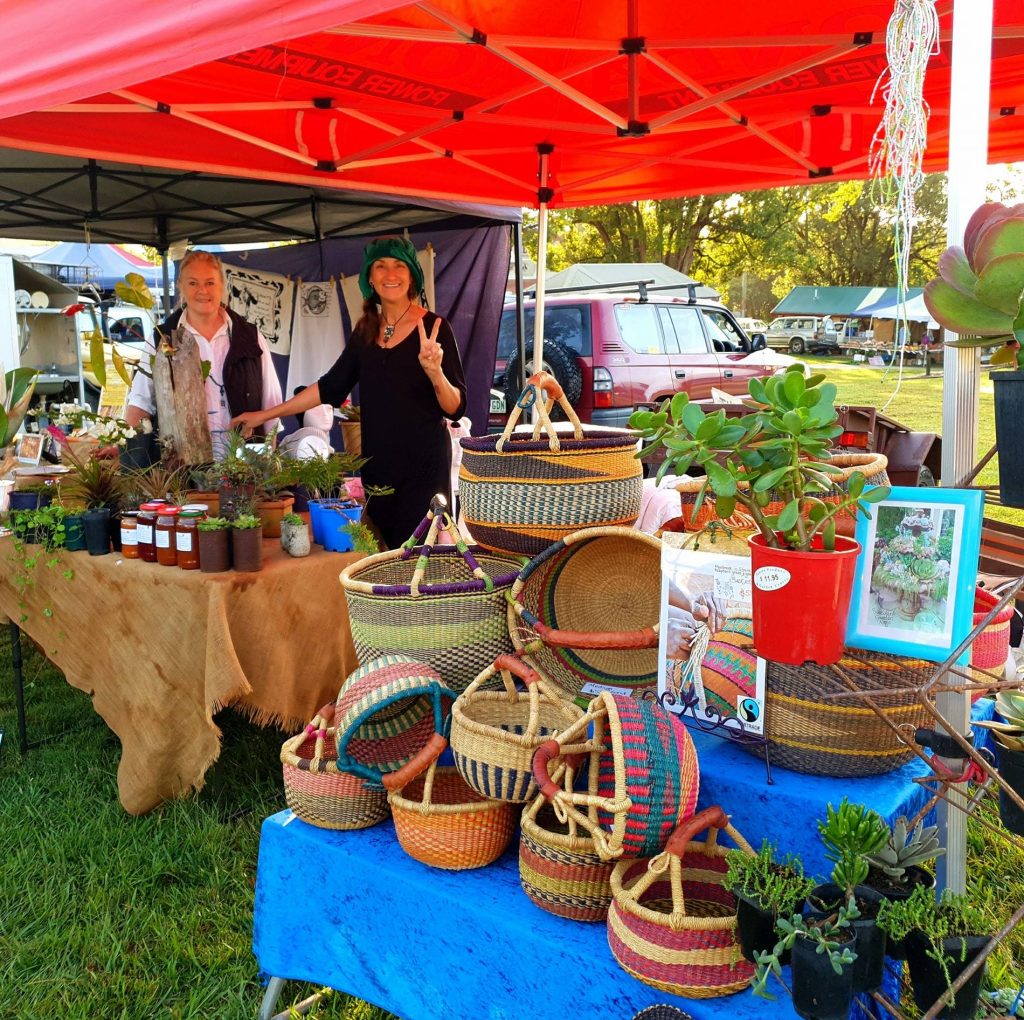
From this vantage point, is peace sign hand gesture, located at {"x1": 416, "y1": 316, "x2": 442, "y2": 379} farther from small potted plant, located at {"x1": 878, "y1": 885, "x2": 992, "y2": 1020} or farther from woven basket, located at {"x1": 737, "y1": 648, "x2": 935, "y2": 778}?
small potted plant, located at {"x1": 878, "y1": 885, "x2": 992, "y2": 1020}

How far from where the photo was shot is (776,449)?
1.13 meters

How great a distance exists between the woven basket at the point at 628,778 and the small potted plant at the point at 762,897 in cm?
14

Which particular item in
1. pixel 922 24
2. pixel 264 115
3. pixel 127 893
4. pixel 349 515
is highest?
pixel 264 115

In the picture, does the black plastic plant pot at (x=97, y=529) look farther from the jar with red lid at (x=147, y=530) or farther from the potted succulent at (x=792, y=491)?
the potted succulent at (x=792, y=491)

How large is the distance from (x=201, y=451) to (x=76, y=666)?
81 centimetres

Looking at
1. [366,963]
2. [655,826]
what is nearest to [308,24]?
[655,826]

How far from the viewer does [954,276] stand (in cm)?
106

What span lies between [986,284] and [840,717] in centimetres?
76

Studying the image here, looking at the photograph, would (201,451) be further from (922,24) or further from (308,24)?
(922,24)

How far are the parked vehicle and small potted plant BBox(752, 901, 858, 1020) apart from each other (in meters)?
31.4

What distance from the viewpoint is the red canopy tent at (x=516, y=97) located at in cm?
313

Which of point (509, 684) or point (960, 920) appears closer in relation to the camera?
point (960, 920)

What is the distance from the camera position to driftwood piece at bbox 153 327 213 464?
299 cm

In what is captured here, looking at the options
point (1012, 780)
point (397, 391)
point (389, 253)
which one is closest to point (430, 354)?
point (397, 391)
